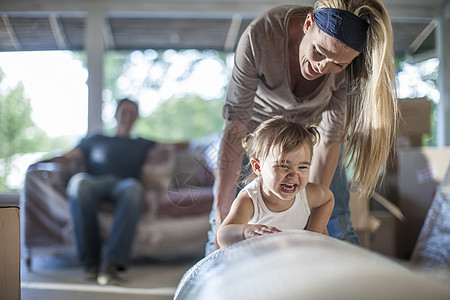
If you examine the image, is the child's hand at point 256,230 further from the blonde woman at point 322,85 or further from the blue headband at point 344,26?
the blue headband at point 344,26

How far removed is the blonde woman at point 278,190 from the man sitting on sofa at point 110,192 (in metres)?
1.06

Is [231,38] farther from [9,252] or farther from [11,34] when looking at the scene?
[9,252]

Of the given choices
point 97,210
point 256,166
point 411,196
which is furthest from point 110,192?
point 256,166

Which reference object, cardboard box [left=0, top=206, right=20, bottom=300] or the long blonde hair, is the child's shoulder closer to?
the long blonde hair

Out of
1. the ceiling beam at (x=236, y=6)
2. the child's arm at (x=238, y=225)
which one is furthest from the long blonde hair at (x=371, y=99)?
the child's arm at (x=238, y=225)

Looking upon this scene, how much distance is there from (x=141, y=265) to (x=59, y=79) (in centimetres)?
105

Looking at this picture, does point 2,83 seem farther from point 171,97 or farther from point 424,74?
point 171,97

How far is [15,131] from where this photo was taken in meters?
2.48

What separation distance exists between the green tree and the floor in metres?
0.51

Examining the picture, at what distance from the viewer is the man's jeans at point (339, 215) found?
949 mm

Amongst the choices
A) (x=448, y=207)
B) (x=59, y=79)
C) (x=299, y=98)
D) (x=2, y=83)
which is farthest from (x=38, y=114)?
(x=448, y=207)

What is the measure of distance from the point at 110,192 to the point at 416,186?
1563mm

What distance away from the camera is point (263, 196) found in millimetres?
835

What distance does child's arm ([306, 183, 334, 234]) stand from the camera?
2.82ft
